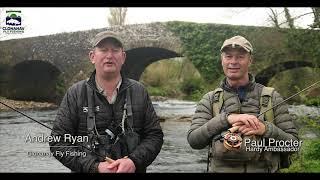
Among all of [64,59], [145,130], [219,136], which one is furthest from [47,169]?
[64,59]

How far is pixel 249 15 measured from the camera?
A: 4066mm

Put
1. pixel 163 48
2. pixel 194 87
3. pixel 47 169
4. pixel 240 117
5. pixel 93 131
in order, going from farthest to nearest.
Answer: pixel 163 48 → pixel 194 87 → pixel 47 169 → pixel 93 131 → pixel 240 117

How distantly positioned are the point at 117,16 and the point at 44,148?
1.19m

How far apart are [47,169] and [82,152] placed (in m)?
0.59

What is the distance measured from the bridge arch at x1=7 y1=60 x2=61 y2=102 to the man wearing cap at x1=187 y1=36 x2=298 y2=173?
1.69 meters

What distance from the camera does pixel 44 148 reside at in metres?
Result: 3.49

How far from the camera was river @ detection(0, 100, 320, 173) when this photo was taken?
358 centimetres

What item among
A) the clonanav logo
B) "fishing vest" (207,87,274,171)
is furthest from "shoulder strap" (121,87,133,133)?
the clonanav logo

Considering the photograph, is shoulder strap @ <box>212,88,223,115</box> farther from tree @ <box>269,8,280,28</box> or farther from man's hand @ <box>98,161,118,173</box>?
tree @ <box>269,8,280,28</box>

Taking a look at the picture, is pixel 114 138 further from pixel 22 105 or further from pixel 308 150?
pixel 308 150

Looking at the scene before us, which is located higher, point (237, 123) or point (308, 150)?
point (237, 123)

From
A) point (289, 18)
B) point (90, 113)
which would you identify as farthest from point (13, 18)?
point (289, 18)

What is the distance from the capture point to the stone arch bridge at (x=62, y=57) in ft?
13.4

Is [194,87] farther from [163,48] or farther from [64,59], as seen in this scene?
[64,59]
